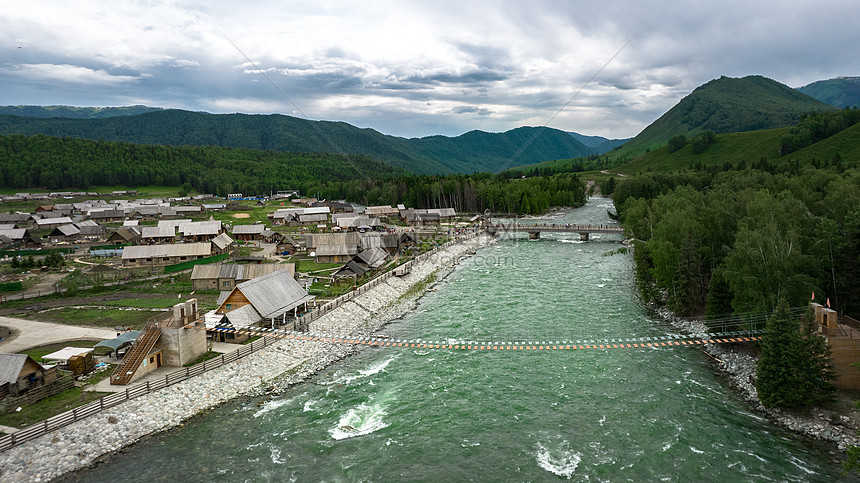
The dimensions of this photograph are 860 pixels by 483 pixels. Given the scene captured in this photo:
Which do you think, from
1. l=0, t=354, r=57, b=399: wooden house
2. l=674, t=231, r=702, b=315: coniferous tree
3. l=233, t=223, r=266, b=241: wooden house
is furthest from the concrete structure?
l=233, t=223, r=266, b=241: wooden house

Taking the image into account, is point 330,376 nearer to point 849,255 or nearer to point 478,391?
point 478,391

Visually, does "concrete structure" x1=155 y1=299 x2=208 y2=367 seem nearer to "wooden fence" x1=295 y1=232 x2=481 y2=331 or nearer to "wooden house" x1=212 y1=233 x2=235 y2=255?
"wooden fence" x1=295 y1=232 x2=481 y2=331

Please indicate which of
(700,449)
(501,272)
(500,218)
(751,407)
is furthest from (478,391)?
(500,218)

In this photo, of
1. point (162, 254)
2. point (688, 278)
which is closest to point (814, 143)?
point (688, 278)

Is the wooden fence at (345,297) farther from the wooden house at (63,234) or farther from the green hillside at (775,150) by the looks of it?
the green hillside at (775,150)

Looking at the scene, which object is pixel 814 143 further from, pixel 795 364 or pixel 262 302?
pixel 262 302
